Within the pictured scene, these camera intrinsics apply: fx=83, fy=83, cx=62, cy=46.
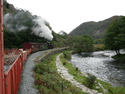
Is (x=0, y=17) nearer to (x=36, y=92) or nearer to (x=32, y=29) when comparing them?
(x=36, y=92)

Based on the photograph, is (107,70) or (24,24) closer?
(107,70)

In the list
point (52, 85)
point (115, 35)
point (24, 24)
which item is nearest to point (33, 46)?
point (24, 24)

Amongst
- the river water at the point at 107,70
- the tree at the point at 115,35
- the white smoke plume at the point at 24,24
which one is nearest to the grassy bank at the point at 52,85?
the river water at the point at 107,70

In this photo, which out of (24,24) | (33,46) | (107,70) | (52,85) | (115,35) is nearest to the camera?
(52,85)

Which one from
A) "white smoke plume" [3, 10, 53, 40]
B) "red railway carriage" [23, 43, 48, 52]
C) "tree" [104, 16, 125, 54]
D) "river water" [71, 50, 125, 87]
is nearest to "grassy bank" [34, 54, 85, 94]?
"river water" [71, 50, 125, 87]

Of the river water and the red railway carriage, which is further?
the red railway carriage

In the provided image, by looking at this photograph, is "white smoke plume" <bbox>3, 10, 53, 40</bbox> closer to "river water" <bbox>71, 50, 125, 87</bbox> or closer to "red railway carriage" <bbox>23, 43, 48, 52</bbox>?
"red railway carriage" <bbox>23, 43, 48, 52</bbox>

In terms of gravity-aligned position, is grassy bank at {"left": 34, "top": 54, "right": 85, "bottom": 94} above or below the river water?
above

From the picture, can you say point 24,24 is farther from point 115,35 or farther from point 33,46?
point 115,35

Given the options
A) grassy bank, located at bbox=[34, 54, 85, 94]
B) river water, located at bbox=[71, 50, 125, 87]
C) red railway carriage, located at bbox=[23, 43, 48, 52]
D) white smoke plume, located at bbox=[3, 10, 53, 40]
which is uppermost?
white smoke plume, located at bbox=[3, 10, 53, 40]

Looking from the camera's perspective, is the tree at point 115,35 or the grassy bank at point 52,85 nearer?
the grassy bank at point 52,85

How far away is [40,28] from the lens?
2836 cm

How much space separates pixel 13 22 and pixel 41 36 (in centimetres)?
987

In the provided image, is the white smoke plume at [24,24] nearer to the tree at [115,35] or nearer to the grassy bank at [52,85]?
the tree at [115,35]
